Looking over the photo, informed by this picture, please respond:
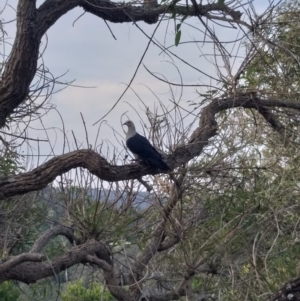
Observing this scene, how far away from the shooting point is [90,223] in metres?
4.99

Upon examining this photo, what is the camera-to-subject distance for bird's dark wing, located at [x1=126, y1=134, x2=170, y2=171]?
418 cm

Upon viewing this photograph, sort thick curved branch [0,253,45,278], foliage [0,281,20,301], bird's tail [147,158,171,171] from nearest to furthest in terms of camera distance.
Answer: thick curved branch [0,253,45,278]
bird's tail [147,158,171,171]
foliage [0,281,20,301]

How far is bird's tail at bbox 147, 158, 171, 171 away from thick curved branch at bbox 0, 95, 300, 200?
0.12 ft

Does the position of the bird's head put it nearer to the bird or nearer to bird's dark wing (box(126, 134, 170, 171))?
the bird

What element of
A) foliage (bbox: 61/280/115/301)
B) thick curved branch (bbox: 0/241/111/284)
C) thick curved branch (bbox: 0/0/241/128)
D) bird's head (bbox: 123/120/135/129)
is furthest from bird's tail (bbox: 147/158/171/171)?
foliage (bbox: 61/280/115/301)

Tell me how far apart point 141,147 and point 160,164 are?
37 cm

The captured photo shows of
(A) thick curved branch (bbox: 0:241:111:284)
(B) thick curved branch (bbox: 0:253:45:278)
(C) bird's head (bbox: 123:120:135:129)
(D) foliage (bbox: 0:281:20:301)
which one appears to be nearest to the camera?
(B) thick curved branch (bbox: 0:253:45:278)

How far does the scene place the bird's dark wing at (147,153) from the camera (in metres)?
4.18

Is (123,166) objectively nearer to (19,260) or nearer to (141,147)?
(141,147)

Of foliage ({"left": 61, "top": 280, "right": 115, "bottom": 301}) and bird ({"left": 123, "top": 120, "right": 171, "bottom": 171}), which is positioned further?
foliage ({"left": 61, "top": 280, "right": 115, "bottom": 301})

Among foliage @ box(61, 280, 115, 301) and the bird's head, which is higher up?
the bird's head

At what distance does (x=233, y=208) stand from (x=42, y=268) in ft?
5.37

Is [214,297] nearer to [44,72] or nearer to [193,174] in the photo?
[193,174]

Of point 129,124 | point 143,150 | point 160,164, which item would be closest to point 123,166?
point 160,164
